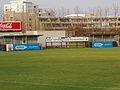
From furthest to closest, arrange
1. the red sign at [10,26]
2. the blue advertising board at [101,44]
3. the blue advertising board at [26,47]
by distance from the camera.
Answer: the red sign at [10,26] < the blue advertising board at [101,44] < the blue advertising board at [26,47]

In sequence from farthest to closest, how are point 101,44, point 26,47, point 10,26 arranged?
1. point 10,26
2. point 101,44
3. point 26,47

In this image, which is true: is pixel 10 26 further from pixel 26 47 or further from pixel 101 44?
pixel 101 44

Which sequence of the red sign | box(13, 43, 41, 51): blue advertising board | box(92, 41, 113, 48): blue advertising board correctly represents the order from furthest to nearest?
the red sign, box(92, 41, 113, 48): blue advertising board, box(13, 43, 41, 51): blue advertising board

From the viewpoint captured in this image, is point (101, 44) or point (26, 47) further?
point (101, 44)

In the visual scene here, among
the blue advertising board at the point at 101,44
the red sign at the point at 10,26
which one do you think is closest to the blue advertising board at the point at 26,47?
the blue advertising board at the point at 101,44

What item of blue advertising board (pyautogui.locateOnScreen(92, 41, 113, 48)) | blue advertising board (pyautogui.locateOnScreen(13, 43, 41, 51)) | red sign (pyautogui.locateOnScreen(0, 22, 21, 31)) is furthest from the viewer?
red sign (pyautogui.locateOnScreen(0, 22, 21, 31))

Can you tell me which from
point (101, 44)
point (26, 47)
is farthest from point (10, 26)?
point (101, 44)

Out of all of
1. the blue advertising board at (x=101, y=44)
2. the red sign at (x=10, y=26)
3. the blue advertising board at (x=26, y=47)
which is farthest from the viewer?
the red sign at (x=10, y=26)

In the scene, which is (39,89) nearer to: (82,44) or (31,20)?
(82,44)

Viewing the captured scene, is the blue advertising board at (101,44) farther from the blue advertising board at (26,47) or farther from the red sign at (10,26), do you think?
the red sign at (10,26)

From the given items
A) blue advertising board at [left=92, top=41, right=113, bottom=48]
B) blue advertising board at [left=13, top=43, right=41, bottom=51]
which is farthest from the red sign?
blue advertising board at [left=92, top=41, right=113, bottom=48]

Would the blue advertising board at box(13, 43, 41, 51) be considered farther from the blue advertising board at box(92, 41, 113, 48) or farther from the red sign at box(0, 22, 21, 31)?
the red sign at box(0, 22, 21, 31)

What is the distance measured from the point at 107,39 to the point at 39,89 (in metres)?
74.5

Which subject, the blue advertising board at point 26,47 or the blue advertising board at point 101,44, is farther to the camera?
the blue advertising board at point 101,44
